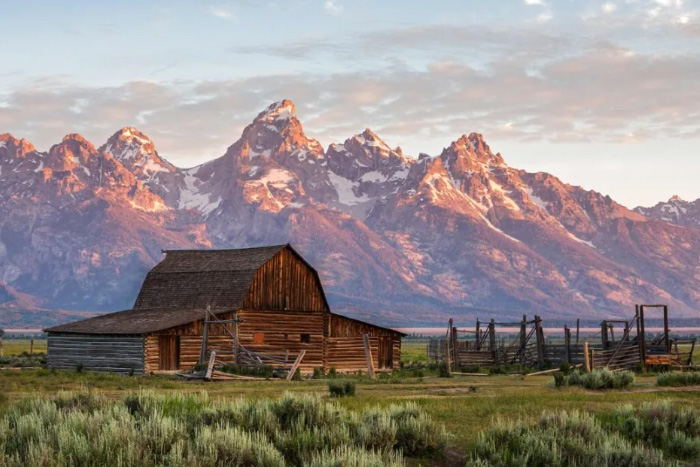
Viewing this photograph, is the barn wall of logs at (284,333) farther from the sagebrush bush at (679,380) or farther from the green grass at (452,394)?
the sagebrush bush at (679,380)

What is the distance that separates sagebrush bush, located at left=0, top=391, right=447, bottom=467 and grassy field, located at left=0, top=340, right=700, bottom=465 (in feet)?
3.07

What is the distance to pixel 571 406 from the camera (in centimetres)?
2464

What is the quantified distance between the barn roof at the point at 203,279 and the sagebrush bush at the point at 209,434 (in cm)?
3435

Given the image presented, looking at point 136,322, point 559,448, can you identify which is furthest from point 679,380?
point 136,322

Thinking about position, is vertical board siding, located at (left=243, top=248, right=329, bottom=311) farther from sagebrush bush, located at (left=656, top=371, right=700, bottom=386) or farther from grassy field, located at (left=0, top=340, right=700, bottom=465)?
sagebrush bush, located at (left=656, top=371, right=700, bottom=386)

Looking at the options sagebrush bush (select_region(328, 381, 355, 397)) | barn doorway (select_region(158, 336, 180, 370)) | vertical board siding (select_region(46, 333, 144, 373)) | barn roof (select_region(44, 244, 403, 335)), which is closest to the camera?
sagebrush bush (select_region(328, 381, 355, 397))

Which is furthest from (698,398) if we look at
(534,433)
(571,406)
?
(534,433)

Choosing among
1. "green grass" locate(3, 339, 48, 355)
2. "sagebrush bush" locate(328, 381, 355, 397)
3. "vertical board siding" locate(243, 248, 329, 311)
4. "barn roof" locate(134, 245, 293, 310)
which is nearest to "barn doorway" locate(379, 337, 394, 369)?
"vertical board siding" locate(243, 248, 329, 311)

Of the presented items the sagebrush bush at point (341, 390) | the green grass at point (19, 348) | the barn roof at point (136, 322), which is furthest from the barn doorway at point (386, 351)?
the green grass at point (19, 348)

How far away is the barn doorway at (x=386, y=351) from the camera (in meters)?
59.2

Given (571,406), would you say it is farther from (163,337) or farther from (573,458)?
(163,337)

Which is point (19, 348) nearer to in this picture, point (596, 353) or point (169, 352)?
point (169, 352)

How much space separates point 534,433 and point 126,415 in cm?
673

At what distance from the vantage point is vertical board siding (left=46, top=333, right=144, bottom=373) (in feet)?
163
